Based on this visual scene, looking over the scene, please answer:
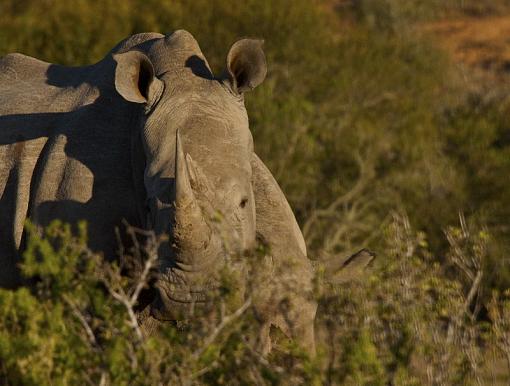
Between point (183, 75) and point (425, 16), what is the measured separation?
77.4 feet

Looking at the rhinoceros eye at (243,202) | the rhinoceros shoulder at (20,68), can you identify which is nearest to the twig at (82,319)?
the rhinoceros eye at (243,202)

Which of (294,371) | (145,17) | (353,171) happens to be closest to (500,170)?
(353,171)

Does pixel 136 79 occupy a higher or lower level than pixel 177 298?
higher

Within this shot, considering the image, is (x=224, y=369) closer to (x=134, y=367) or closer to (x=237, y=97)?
(x=134, y=367)

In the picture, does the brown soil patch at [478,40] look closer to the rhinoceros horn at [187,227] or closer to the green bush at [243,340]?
the rhinoceros horn at [187,227]

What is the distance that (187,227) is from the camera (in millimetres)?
6141

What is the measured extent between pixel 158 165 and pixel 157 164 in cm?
1

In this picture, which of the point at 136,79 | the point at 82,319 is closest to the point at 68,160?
the point at 136,79

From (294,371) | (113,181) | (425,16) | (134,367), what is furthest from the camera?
(425,16)

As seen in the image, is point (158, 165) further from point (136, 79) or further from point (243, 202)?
point (136, 79)

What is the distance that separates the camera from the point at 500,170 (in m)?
16.8

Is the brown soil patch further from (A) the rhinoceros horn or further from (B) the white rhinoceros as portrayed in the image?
(A) the rhinoceros horn

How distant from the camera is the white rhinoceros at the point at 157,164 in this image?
6.27 m

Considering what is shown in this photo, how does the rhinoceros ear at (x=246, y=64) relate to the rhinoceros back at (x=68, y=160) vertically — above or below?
above
